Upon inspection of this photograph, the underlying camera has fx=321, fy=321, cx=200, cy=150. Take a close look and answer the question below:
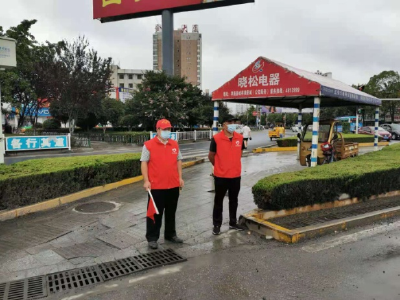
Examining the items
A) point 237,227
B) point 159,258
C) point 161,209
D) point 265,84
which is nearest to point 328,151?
point 265,84

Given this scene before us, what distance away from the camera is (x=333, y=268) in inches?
147

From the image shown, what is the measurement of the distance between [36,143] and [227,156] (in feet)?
53.6

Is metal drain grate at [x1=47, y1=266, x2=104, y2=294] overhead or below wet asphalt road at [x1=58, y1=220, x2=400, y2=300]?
below

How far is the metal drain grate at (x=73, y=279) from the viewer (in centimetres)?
338

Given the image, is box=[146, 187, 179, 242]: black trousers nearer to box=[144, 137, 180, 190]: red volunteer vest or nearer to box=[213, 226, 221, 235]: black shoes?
box=[144, 137, 180, 190]: red volunteer vest

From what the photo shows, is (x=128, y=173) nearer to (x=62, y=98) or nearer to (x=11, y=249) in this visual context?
(x=11, y=249)

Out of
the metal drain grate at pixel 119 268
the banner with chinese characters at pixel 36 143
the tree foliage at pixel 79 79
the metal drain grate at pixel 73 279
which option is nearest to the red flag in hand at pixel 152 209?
the metal drain grate at pixel 119 268

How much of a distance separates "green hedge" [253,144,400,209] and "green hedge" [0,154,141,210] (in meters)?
4.08

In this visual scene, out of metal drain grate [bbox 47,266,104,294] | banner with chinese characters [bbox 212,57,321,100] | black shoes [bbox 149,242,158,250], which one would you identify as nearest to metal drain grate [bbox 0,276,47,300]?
metal drain grate [bbox 47,266,104,294]

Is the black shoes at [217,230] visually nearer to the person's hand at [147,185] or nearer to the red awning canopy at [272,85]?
the person's hand at [147,185]

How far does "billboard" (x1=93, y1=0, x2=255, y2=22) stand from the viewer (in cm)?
3161

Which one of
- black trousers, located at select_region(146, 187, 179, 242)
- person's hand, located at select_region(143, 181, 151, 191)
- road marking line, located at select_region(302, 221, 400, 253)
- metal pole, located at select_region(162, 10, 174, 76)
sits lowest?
road marking line, located at select_region(302, 221, 400, 253)

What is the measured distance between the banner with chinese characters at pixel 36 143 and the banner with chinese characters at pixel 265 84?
13.0 metres

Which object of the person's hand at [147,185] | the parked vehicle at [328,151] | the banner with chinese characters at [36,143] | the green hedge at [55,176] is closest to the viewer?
the person's hand at [147,185]
